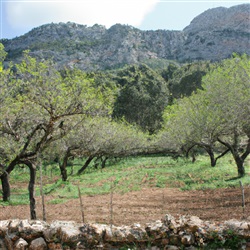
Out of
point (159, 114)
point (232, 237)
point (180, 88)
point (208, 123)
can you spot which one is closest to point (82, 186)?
point (208, 123)

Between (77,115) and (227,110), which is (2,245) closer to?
(77,115)

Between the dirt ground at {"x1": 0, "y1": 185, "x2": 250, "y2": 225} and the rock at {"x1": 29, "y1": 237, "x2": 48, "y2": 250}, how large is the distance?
4.78 meters

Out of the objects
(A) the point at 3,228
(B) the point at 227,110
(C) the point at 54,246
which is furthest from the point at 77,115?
(B) the point at 227,110

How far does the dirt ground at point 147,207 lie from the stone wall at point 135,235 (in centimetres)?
441

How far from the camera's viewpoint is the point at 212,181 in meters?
24.0

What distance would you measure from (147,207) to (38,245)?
9164 mm

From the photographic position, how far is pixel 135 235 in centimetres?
881

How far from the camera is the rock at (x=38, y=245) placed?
912 cm

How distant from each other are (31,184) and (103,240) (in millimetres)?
7819

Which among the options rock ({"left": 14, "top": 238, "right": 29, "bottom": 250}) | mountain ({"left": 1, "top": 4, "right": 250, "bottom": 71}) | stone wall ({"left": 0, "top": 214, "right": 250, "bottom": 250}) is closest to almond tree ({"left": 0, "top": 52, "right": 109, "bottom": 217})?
stone wall ({"left": 0, "top": 214, "right": 250, "bottom": 250})

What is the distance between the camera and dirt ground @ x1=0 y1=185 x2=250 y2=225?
46.7 feet

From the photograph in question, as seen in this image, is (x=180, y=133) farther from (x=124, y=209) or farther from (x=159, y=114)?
(x=159, y=114)

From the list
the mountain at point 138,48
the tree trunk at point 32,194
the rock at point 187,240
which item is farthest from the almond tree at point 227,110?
the mountain at point 138,48

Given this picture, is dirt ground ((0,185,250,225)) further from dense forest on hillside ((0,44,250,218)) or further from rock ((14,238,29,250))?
rock ((14,238,29,250))
